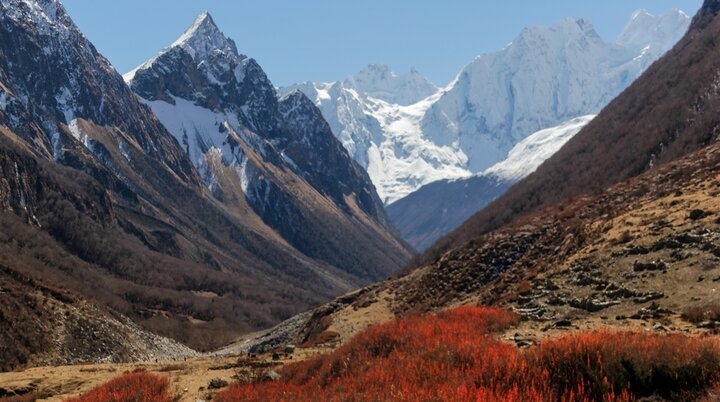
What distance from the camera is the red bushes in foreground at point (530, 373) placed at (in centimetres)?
1148

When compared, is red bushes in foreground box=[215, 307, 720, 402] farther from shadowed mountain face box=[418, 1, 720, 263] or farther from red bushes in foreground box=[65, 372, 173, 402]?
shadowed mountain face box=[418, 1, 720, 263]

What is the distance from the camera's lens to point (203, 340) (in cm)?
15875

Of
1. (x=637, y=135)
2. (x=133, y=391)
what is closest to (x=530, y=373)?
(x=133, y=391)

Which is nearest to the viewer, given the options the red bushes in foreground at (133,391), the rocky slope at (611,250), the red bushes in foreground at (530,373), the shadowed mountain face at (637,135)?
the red bushes in foreground at (530,373)

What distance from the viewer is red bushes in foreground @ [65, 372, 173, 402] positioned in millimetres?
17719

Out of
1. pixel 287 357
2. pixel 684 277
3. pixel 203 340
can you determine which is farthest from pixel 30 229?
pixel 684 277

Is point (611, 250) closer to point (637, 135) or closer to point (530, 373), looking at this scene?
point (530, 373)

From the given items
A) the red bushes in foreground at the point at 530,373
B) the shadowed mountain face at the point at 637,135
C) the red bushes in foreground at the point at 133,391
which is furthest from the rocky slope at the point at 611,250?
the red bushes in foreground at the point at 133,391

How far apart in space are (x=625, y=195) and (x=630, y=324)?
35.4 metres

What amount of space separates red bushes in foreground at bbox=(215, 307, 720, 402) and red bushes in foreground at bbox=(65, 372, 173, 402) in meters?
2.98

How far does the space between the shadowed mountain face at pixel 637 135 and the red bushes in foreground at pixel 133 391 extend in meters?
68.9

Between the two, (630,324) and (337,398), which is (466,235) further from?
(337,398)

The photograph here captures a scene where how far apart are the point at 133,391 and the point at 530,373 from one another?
11.7 metres

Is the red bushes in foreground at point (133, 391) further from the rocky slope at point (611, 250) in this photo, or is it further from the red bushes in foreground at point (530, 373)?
the rocky slope at point (611, 250)
